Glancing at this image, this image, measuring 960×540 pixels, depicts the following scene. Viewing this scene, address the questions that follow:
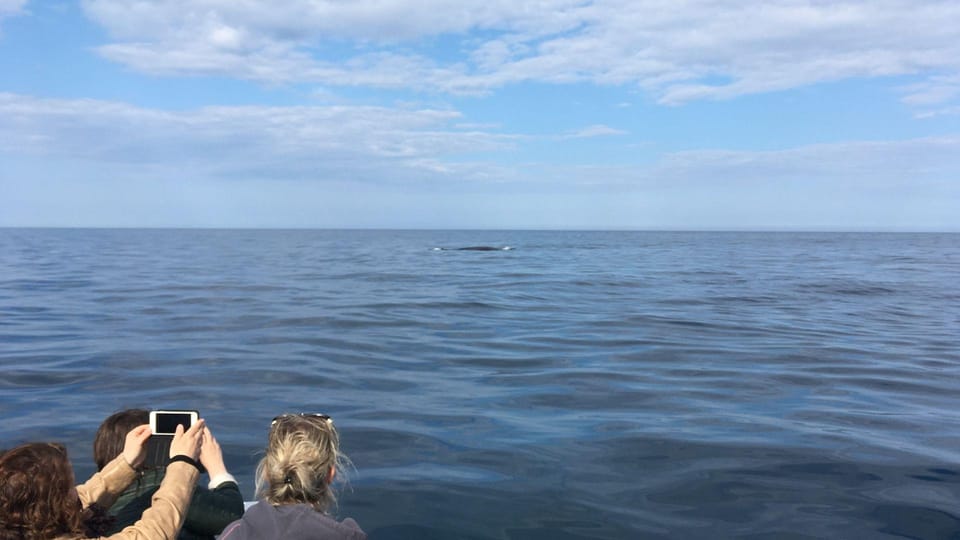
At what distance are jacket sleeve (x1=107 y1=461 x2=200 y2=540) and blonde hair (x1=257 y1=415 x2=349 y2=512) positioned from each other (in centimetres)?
39

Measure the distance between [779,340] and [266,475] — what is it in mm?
15838

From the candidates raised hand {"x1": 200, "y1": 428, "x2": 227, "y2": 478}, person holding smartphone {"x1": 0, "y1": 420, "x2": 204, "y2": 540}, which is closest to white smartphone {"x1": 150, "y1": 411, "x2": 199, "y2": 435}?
raised hand {"x1": 200, "y1": 428, "x2": 227, "y2": 478}

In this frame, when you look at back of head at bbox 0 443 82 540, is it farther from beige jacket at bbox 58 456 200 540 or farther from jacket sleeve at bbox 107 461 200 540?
jacket sleeve at bbox 107 461 200 540

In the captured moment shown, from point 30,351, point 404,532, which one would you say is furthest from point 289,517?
point 30,351

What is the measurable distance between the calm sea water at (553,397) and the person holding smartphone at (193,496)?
273cm

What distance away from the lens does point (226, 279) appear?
33.2 metres

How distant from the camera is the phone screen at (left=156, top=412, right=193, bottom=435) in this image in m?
4.32

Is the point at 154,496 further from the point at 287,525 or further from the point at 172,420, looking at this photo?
the point at 287,525

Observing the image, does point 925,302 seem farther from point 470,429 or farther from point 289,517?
point 289,517

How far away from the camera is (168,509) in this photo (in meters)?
3.89

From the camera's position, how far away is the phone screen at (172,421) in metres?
4.32

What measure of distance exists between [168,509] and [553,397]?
8612 millimetres

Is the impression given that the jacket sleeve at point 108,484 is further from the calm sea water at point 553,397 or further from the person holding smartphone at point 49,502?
the calm sea water at point 553,397

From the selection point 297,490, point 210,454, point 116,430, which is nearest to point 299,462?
point 297,490
